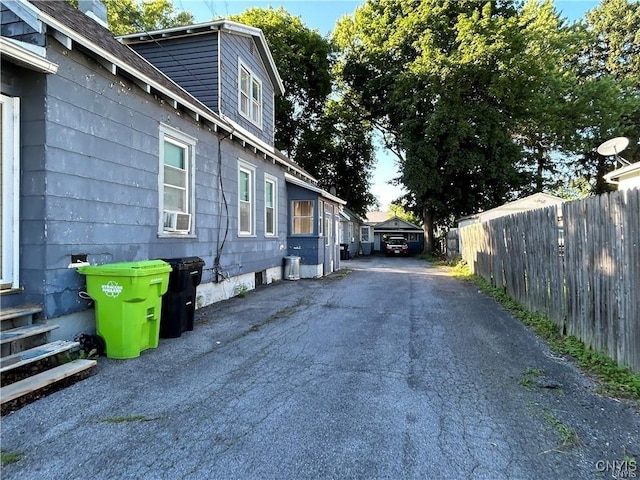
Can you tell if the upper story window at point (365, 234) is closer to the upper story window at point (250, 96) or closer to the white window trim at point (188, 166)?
the upper story window at point (250, 96)

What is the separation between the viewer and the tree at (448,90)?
23.0 m

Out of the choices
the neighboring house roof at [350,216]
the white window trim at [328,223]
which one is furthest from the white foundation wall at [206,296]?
the neighboring house roof at [350,216]

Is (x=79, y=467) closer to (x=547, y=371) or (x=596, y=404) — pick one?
(x=596, y=404)

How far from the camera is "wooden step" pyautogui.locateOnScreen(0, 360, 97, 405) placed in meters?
3.06

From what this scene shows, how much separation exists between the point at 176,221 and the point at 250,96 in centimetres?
603

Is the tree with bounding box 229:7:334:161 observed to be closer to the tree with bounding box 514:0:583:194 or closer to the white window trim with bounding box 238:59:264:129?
the tree with bounding box 514:0:583:194

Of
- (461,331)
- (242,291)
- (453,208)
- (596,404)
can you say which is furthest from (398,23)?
(596,404)

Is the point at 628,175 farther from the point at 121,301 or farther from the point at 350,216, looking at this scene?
the point at 350,216

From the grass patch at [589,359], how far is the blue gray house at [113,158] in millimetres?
5820

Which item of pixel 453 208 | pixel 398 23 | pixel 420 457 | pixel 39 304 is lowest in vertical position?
pixel 420 457

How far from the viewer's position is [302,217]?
13516 mm

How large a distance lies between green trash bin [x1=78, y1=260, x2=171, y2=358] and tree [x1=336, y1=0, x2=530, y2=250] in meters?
22.7

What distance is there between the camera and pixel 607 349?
13.9ft

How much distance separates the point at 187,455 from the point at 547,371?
3.74 m
